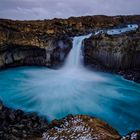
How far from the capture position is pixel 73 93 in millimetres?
20609

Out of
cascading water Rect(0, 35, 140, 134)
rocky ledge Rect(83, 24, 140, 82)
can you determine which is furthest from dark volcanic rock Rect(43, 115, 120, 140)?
rocky ledge Rect(83, 24, 140, 82)

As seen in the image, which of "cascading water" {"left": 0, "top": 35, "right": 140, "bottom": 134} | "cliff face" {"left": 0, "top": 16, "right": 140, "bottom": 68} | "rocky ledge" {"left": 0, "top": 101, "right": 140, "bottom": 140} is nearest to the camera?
"rocky ledge" {"left": 0, "top": 101, "right": 140, "bottom": 140}

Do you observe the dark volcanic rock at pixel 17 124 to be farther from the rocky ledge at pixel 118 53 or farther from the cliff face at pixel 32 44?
the rocky ledge at pixel 118 53

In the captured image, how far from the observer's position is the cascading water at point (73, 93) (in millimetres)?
16906

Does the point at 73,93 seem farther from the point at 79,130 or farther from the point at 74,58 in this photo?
the point at 79,130

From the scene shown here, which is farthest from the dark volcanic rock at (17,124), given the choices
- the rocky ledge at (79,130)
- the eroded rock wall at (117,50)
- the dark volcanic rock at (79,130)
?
the eroded rock wall at (117,50)

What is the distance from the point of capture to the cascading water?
1691 centimetres

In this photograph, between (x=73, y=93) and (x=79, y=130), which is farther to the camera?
(x=73, y=93)

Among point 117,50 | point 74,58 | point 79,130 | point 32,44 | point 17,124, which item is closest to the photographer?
point 79,130

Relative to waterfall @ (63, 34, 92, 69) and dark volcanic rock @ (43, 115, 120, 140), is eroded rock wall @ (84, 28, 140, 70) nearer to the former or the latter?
waterfall @ (63, 34, 92, 69)

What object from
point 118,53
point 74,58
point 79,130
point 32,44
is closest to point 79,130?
point 79,130

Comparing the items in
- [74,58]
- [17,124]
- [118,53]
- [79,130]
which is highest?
[118,53]

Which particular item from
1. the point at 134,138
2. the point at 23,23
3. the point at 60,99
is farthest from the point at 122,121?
the point at 23,23

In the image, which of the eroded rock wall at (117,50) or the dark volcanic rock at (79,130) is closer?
the dark volcanic rock at (79,130)
